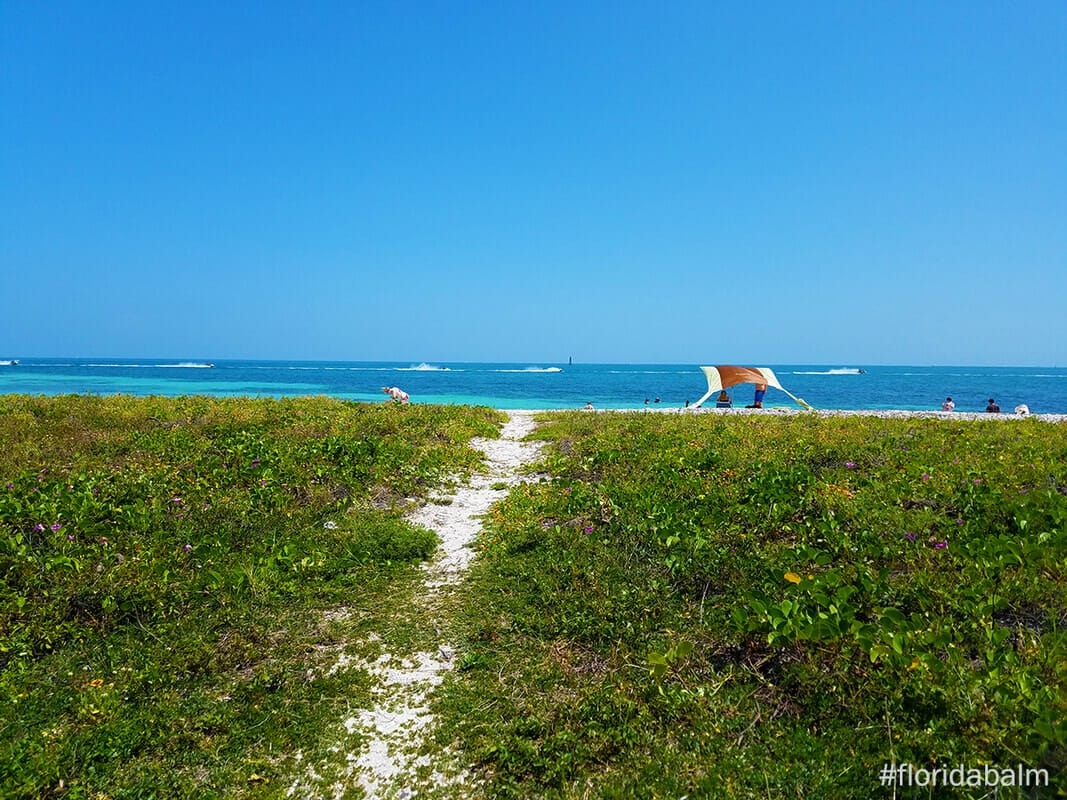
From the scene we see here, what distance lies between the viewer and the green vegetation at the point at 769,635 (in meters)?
4.47

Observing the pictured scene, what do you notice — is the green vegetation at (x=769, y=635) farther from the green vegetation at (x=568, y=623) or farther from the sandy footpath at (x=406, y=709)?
the sandy footpath at (x=406, y=709)

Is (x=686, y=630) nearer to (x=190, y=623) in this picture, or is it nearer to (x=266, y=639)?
(x=266, y=639)

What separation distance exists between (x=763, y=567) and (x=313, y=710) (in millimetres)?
6061

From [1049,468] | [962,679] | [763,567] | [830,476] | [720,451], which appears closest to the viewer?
[962,679]

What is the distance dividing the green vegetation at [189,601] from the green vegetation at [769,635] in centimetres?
171

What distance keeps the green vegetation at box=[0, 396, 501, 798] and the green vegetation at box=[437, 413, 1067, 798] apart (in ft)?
5.60

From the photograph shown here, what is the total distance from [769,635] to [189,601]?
298 inches

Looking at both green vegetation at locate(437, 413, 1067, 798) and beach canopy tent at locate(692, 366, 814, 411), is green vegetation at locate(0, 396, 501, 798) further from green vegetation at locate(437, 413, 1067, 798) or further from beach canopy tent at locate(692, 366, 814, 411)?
beach canopy tent at locate(692, 366, 814, 411)

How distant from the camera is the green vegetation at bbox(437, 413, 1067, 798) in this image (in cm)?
447

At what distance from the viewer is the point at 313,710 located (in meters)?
5.54

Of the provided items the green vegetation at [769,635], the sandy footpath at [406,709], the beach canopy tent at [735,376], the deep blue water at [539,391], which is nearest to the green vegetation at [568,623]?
the green vegetation at [769,635]

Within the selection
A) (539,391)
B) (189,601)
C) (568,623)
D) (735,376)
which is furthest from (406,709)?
(539,391)

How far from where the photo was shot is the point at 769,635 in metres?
5.73

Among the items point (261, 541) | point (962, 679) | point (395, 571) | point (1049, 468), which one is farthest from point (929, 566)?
point (261, 541)
